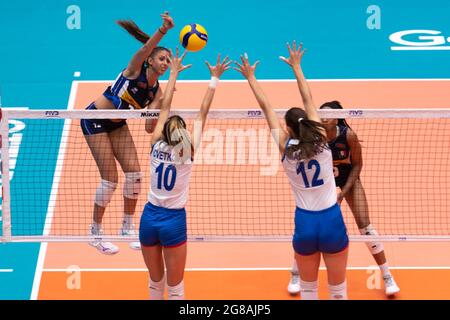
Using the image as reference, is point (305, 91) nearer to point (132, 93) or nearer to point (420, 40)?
point (132, 93)

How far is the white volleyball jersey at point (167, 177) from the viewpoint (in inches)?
373

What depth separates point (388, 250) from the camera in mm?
12539

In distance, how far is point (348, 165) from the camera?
35.8ft

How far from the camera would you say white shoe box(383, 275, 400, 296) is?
1127 centimetres

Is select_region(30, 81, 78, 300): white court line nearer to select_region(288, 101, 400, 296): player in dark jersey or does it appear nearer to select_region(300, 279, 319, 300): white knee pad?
select_region(300, 279, 319, 300): white knee pad

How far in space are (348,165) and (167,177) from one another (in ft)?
8.39

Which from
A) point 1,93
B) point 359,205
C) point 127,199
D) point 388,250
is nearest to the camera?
point 359,205

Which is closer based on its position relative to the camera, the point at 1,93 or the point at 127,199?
the point at 127,199

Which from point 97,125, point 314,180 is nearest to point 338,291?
point 314,180

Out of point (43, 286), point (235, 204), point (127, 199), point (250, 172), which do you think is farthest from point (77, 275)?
point (250, 172)

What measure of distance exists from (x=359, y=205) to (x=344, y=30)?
842 cm

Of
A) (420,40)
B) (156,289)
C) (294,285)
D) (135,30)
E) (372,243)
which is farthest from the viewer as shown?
(420,40)
